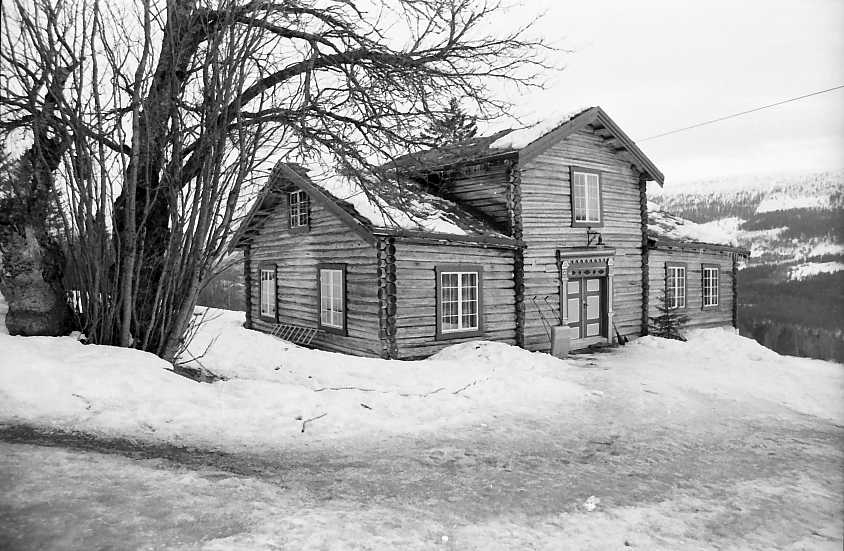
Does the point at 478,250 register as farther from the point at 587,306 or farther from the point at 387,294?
the point at 587,306

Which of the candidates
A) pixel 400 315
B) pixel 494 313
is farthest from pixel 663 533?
pixel 494 313

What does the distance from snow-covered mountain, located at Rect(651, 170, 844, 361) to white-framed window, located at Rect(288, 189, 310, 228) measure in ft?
40.9

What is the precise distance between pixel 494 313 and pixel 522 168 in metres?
4.32

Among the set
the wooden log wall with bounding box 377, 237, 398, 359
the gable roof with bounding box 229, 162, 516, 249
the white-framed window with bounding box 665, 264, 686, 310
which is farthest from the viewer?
the white-framed window with bounding box 665, 264, 686, 310

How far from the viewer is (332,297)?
15867mm

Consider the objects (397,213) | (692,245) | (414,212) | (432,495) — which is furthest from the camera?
(692,245)

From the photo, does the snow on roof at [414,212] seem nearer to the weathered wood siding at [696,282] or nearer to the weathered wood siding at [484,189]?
the weathered wood siding at [484,189]

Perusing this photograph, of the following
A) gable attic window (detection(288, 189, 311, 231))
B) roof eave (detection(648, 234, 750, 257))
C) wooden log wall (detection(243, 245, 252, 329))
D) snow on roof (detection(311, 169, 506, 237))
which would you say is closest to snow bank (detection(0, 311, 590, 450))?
snow on roof (detection(311, 169, 506, 237))

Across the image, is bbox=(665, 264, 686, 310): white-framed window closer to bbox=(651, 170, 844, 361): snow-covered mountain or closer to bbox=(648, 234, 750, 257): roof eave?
bbox=(648, 234, 750, 257): roof eave

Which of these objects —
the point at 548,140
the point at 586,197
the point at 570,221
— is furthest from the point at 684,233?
the point at 548,140

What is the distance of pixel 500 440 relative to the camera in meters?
7.64

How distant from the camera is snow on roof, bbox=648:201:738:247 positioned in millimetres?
21672

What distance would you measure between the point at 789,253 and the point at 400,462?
18.2 metres

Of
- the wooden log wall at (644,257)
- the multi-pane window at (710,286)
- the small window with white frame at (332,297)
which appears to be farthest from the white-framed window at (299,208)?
the multi-pane window at (710,286)
